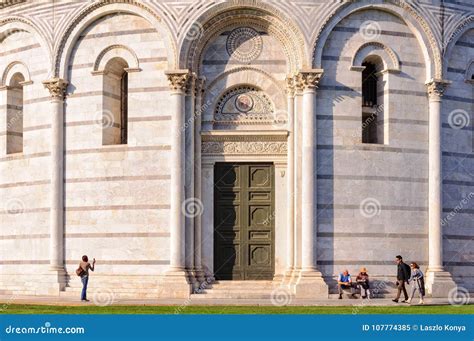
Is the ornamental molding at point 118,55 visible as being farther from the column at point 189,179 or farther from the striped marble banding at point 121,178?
the striped marble banding at point 121,178

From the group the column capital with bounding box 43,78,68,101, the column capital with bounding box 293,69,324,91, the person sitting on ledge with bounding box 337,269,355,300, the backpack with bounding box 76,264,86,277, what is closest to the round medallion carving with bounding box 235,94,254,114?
the column capital with bounding box 293,69,324,91

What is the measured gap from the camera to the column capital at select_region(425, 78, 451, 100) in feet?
110

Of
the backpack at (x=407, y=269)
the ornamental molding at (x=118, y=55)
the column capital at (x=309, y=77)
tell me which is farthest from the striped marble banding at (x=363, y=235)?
the ornamental molding at (x=118, y=55)

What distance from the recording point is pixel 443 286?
32656mm

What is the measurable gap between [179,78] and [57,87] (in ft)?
14.6

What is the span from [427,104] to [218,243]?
8.31 m

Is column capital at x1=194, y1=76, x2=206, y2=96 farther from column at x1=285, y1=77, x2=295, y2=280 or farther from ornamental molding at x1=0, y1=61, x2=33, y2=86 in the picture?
ornamental molding at x1=0, y1=61, x2=33, y2=86

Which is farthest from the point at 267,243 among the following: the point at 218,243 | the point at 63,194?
the point at 63,194

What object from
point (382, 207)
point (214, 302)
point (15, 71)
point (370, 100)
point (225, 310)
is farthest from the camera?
point (15, 71)

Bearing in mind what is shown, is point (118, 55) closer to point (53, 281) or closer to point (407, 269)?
point (53, 281)

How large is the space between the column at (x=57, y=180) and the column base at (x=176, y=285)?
3.85 m

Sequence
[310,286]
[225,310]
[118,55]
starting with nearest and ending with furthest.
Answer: [225,310] → [310,286] → [118,55]

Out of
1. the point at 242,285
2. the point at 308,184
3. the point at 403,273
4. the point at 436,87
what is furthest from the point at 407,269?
the point at 436,87

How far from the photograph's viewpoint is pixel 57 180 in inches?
1323
